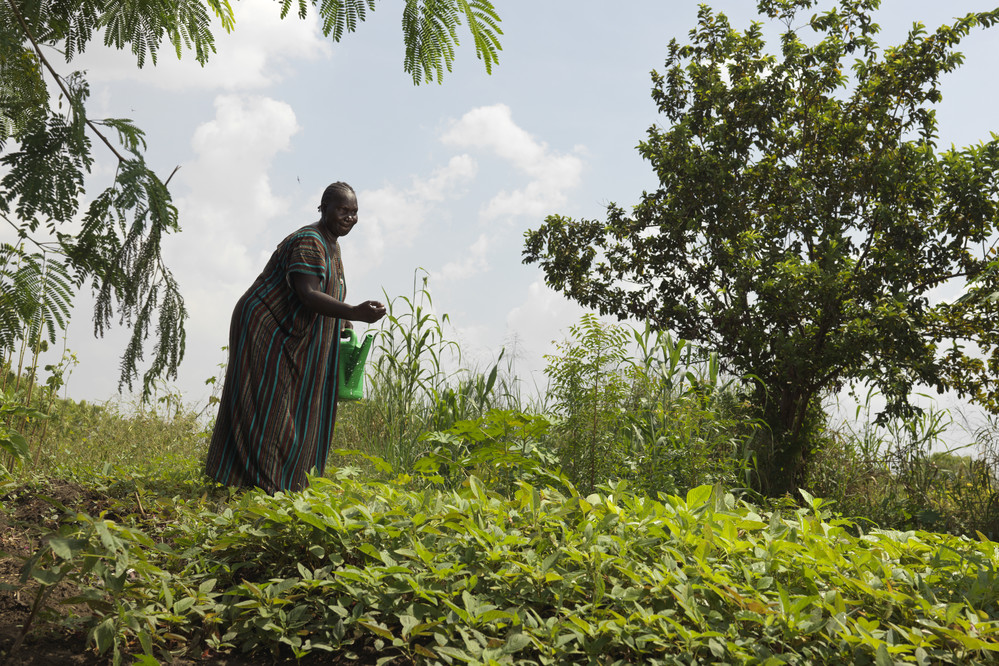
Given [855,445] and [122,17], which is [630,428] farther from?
[122,17]

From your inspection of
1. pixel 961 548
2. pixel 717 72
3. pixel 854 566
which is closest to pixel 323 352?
pixel 854 566

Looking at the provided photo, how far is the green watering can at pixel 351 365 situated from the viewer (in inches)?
190

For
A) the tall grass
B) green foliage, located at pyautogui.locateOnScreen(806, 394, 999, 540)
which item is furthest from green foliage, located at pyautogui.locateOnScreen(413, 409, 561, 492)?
green foliage, located at pyautogui.locateOnScreen(806, 394, 999, 540)

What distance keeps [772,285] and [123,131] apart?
5.21m

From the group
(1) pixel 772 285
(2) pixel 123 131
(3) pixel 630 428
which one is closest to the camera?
(2) pixel 123 131

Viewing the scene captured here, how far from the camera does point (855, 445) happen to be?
6965mm

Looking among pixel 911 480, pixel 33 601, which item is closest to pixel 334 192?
pixel 33 601

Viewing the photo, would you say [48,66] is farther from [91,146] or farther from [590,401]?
[590,401]

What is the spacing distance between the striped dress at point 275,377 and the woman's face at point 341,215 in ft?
0.40

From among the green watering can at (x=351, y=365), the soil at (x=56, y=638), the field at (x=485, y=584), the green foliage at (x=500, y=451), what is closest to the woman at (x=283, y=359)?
the green watering can at (x=351, y=365)

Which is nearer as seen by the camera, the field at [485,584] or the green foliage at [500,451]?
the field at [485,584]

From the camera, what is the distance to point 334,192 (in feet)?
15.0

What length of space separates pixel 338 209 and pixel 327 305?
2.22 feet

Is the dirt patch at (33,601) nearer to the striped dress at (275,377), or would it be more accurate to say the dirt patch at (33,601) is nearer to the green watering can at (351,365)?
the striped dress at (275,377)
